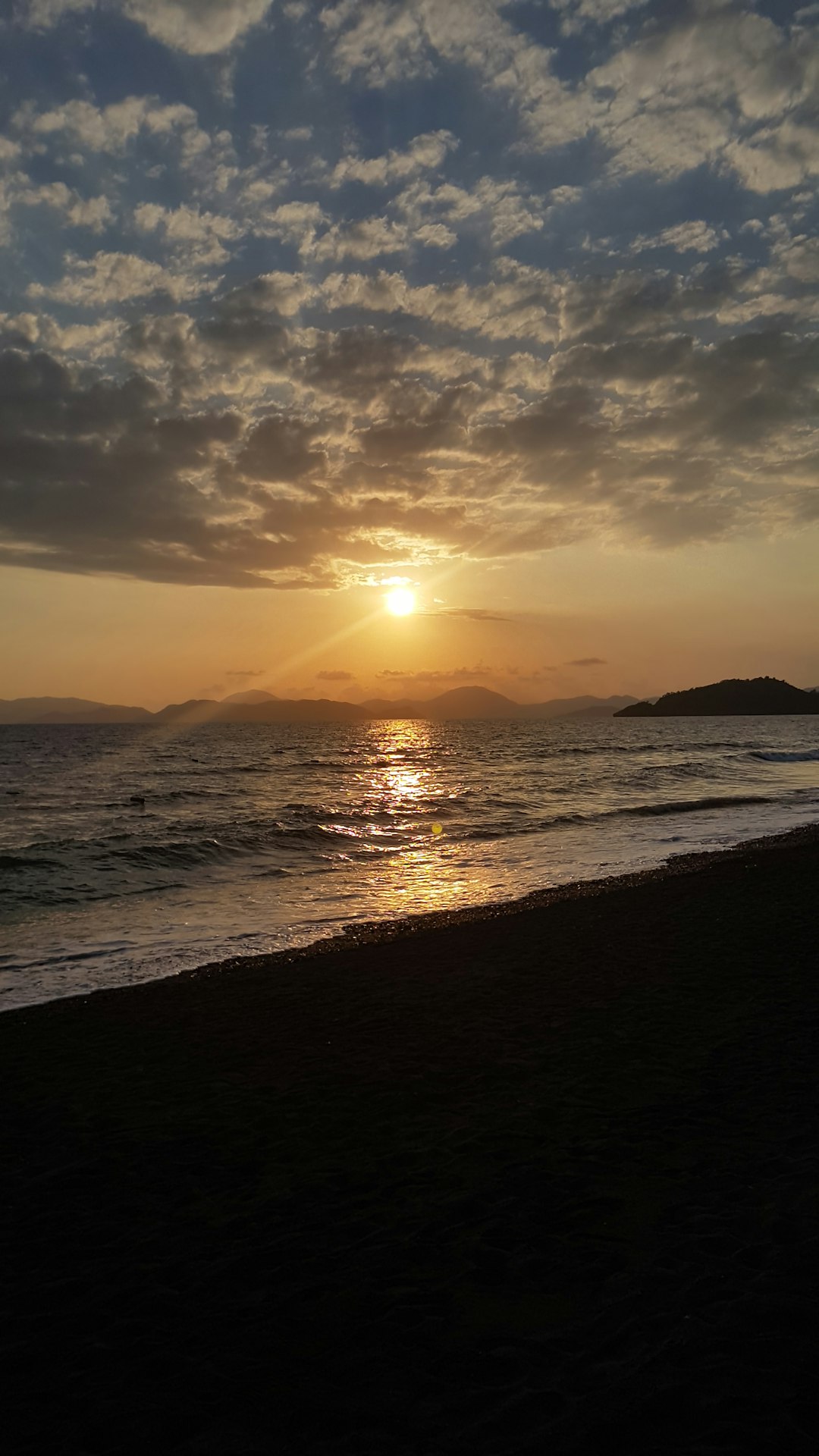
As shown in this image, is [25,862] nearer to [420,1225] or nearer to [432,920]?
[432,920]

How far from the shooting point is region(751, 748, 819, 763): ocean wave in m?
74.6

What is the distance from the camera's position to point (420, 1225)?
6.26 m

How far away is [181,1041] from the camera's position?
36.2 ft

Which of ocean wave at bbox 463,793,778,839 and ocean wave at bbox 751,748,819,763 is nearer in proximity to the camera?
ocean wave at bbox 463,793,778,839

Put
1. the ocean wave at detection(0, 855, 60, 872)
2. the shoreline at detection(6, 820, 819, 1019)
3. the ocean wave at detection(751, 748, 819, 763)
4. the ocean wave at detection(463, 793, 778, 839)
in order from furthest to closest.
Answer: the ocean wave at detection(751, 748, 819, 763) → the ocean wave at detection(463, 793, 778, 839) → the ocean wave at detection(0, 855, 60, 872) → the shoreline at detection(6, 820, 819, 1019)

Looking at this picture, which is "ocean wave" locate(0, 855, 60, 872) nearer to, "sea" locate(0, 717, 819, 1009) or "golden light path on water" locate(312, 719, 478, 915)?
"sea" locate(0, 717, 819, 1009)

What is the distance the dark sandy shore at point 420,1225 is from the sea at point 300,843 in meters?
6.15

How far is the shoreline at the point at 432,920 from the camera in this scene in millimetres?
14406

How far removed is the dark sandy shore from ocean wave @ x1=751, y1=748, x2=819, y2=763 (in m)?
68.9

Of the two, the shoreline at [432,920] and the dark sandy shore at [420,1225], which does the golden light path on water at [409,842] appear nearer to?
the shoreline at [432,920]

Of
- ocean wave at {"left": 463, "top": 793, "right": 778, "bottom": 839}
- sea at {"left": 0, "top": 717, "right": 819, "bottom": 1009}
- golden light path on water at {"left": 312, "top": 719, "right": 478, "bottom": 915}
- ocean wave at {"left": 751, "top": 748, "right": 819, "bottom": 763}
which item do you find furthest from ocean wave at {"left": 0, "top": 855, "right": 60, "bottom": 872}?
ocean wave at {"left": 751, "top": 748, "right": 819, "bottom": 763}

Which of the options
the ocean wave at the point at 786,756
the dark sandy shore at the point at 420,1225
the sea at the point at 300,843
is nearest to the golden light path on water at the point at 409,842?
the sea at the point at 300,843

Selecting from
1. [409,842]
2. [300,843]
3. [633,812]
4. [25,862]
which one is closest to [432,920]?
[300,843]

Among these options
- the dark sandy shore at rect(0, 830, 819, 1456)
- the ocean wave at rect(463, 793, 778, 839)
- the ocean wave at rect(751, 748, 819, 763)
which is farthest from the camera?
the ocean wave at rect(751, 748, 819, 763)
